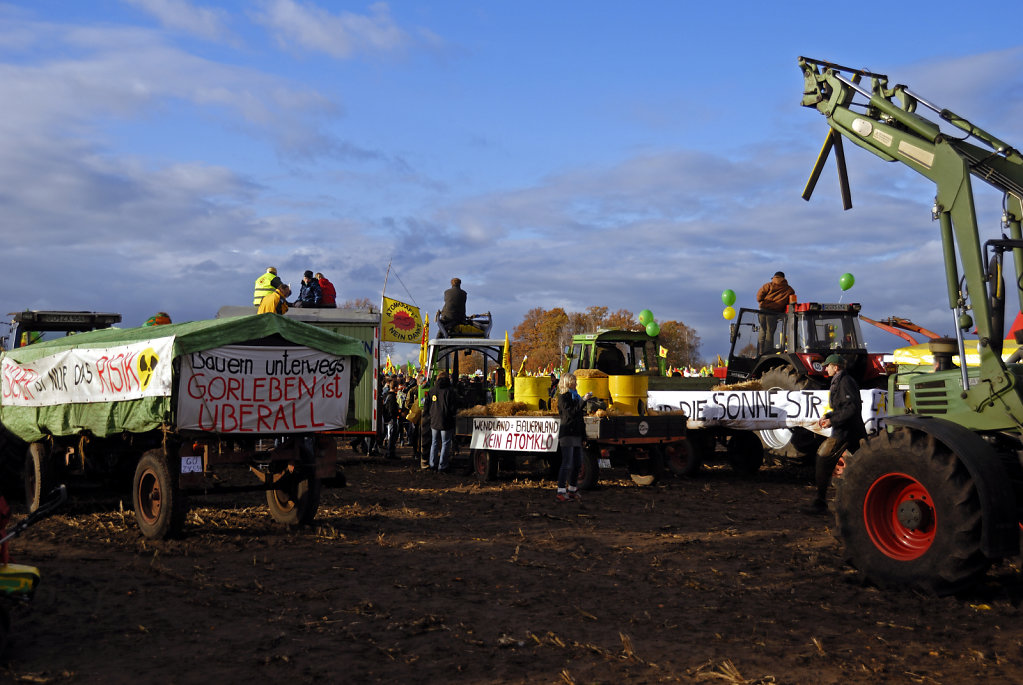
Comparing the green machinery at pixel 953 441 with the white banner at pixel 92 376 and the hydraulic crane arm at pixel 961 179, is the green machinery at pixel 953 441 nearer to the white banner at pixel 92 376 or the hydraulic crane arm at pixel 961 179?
the hydraulic crane arm at pixel 961 179

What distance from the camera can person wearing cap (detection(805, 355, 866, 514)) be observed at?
11539 mm

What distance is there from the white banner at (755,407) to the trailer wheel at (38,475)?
10.0 m

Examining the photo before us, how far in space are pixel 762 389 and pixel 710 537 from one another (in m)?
6.91

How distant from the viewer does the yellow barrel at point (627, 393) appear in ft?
51.2

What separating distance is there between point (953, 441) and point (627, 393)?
346 inches

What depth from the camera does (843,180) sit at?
10430 millimetres

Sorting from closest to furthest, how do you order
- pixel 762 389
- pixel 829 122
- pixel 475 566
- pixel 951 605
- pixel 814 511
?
pixel 951 605
pixel 475 566
pixel 829 122
pixel 814 511
pixel 762 389

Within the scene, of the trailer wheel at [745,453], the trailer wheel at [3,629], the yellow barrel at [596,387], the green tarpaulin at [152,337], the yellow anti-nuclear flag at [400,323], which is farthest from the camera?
the yellow anti-nuclear flag at [400,323]

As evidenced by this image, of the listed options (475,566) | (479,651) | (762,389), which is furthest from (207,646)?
(762,389)

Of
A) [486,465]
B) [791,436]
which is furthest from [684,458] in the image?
[486,465]

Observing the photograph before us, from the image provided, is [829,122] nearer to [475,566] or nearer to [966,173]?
[966,173]

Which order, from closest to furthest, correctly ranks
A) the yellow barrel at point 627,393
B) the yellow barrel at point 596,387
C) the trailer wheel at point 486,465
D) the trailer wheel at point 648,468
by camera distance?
the trailer wheel at point 648,468 → the yellow barrel at point 627,393 → the yellow barrel at point 596,387 → the trailer wheel at point 486,465

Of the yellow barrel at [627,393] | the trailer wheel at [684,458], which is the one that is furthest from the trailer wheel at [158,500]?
the trailer wheel at [684,458]

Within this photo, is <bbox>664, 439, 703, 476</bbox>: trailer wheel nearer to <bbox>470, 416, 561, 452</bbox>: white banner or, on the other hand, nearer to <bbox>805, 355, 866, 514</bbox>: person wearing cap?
<bbox>470, 416, 561, 452</bbox>: white banner
